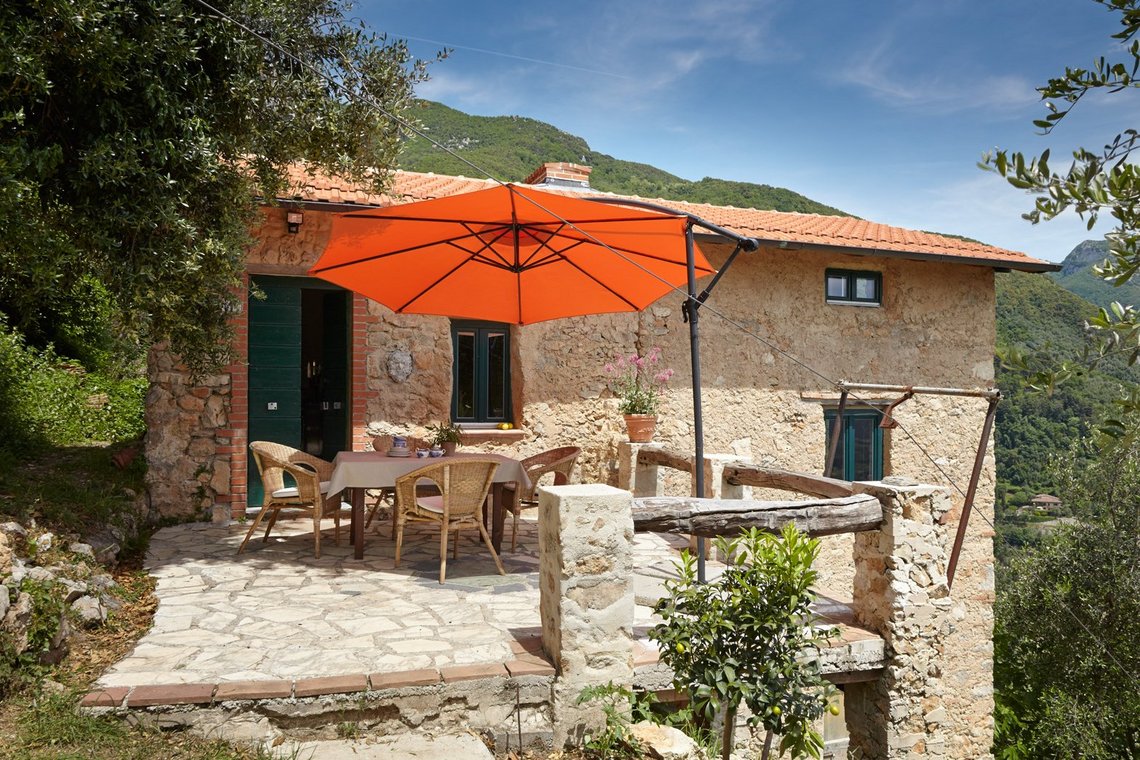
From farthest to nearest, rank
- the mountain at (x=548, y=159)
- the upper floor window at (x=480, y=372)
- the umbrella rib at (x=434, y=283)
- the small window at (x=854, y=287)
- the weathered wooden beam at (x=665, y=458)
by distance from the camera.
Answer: the mountain at (x=548, y=159) < the small window at (x=854, y=287) < the upper floor window at (x=480, y=372) < the weathered wooden beam at (x=665, y=458) < the umbrella rib at (x=434, y=283)

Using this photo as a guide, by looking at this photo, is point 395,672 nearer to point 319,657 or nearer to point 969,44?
point 319,657

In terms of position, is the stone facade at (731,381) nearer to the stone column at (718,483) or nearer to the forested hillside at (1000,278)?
the stone column at (718,483)

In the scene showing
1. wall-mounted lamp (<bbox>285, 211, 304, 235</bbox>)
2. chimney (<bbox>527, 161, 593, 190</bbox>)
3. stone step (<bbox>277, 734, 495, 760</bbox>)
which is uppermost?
chimney (<bbox>527, 161, 593, 190</bbox>)

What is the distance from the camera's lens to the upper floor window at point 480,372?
877 cm

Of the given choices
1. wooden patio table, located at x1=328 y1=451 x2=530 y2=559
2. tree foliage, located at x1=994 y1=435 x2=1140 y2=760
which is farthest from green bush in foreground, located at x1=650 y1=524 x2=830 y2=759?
tree foliage, located at x1=994 y1=435 x2=1140 y2=760

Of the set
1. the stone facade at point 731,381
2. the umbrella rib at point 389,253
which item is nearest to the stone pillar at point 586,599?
the umbrella rib at point 389,253

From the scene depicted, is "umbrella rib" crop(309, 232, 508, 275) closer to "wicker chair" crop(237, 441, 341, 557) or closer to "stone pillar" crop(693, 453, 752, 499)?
"wicker chair" crop(237, 441, 341, 557)

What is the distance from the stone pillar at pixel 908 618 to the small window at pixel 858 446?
5.90 meters

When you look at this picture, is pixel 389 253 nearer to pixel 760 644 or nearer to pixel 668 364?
pixel 760 644

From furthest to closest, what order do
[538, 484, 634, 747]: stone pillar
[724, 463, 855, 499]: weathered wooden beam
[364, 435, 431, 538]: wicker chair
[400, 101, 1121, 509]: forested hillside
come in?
[400, 101, 1121, 509]: forested hillside
[364, 435, 431, 538]: wicker chair
[724, 463, 855, 499]: weathered wooden beam
[538, 484, 634, 747]: stone pillar

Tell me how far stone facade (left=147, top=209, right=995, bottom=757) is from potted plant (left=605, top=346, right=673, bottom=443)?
0.59ft

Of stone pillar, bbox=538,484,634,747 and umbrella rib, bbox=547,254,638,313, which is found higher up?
umbrella rib, bbox=547,254,638,313

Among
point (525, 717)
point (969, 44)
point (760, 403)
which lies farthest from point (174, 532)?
point (969, 44)

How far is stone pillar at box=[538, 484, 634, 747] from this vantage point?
3.68 m
